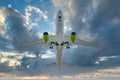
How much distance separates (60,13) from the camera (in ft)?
245

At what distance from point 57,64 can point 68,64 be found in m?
5.60

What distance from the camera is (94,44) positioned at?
90.2 meters

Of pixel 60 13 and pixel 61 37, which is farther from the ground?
pixel 60 13

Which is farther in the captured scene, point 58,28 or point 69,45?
point 69,45

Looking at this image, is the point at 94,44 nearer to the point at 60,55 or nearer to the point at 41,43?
the point at 60,55

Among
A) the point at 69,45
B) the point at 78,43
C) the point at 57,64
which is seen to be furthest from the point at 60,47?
the point at 57,64

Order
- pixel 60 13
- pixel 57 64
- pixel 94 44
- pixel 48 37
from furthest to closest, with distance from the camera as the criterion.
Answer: pixel 57 64 → pixel 94 44 → pixel 48 37 → pixel 60 13

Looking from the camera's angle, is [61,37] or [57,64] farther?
[57,64]

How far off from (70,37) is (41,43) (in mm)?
15457

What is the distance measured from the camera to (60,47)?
84.6 metres

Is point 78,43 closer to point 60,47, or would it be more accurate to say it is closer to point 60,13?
point 60,47

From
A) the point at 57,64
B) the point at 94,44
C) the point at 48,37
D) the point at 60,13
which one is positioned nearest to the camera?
the point at 60,13

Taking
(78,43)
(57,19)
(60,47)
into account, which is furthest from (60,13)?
(78,43)

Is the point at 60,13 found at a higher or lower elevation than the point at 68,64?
higher
